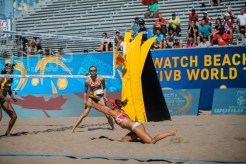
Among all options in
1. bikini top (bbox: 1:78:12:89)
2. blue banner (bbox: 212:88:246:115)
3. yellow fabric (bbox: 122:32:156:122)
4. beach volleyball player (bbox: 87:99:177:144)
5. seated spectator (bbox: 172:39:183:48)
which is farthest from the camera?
seated spectator (bbox: 172:39:183:48)

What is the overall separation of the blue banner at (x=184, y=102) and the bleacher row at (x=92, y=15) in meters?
3.92

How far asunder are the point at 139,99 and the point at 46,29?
1608 cm

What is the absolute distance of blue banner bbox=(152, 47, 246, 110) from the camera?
652 inches

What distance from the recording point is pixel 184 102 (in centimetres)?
1700

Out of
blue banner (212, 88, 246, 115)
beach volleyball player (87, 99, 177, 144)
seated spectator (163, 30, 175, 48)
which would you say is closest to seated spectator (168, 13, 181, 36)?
seated spectator (163, 30, 175, 48)

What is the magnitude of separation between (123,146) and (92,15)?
61.1ft

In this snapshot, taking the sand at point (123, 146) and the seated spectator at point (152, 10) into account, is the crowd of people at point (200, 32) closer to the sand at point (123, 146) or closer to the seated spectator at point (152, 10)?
the seated spectator at point (152, 10)

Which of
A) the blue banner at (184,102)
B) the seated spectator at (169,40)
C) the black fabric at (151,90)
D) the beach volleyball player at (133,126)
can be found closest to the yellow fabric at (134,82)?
the black fabric at (151,90)

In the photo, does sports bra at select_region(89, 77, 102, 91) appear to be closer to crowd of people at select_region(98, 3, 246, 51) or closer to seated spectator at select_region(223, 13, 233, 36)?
crowd of people at select_region(98, 3, 246, 51)

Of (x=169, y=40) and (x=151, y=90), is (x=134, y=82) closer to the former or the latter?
(x=151, y=90)

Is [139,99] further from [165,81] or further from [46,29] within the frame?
[46,29]

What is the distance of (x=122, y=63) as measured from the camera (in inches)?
521

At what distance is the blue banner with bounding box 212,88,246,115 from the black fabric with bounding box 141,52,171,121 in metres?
3.09

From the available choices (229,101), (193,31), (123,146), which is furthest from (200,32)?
(123,146)
